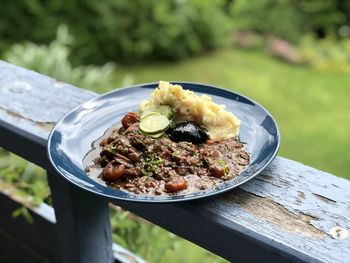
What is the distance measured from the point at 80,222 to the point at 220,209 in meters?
0.44

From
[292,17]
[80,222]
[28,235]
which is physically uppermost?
[80,222]

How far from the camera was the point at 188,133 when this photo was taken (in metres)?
1.03

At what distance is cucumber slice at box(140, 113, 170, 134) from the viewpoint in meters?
1.03

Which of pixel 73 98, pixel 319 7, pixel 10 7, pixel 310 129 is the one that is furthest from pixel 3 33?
pixel 73 98

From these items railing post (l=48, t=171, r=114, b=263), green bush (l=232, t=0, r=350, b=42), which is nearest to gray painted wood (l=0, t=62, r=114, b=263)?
railing post (l=48, t=171, r=114, b=263)

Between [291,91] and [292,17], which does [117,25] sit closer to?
[291,91]

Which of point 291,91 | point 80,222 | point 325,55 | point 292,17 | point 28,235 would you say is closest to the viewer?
point 80,222

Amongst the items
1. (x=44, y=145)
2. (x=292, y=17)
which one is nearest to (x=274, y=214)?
(x=44, y=145)

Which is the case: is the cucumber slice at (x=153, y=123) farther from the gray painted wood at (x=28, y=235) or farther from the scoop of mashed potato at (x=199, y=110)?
the gray painted wood at (x=28, y=235)

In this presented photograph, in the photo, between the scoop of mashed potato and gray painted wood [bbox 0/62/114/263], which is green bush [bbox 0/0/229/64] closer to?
gray painted wood [bbox 0/62/114/263]

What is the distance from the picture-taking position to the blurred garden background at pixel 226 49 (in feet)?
14.3

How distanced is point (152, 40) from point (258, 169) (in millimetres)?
4319

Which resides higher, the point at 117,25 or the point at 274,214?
the point at 274,214

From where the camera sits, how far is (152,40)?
5.14m
